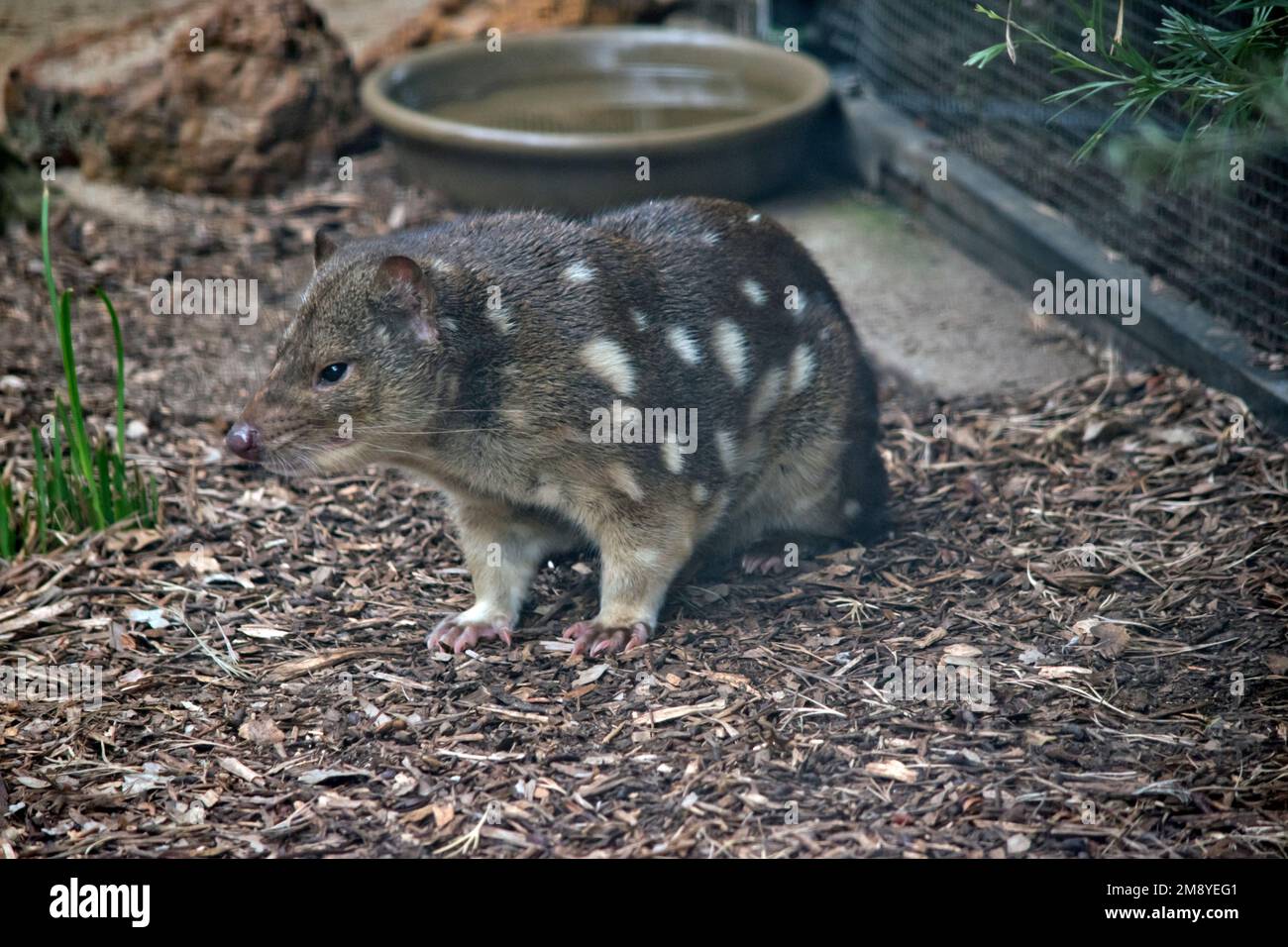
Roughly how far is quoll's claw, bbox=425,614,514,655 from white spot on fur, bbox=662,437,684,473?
82cm

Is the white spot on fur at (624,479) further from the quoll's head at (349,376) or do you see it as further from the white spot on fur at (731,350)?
the quoll's head at (349,376)

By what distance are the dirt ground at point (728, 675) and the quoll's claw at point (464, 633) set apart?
0.08m

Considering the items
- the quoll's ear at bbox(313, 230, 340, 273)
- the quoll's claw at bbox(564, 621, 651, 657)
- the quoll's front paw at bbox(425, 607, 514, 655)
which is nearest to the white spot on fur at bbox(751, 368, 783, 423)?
the quoll's claw at bbox(564, 621, 651, 657)

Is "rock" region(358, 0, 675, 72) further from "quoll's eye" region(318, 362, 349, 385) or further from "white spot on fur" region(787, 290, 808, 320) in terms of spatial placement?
"quoll's eye" region(318, 362, 349, 385)

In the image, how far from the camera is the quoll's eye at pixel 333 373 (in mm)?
4555

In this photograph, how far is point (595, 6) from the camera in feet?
32.1

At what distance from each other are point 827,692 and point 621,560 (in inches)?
33.8

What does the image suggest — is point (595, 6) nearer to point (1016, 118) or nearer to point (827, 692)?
point (1016, 118)

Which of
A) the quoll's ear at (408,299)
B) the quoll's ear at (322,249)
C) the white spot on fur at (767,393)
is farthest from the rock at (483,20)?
the quoll's ear at (408,299)

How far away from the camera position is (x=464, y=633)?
4859mm

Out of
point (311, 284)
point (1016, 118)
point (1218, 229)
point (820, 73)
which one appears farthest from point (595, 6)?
point (311, 284)

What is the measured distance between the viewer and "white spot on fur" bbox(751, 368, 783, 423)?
5.10 metres

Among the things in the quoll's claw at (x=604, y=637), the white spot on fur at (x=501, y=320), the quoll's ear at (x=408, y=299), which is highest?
the quoll's ear at (x=408, y=299)
